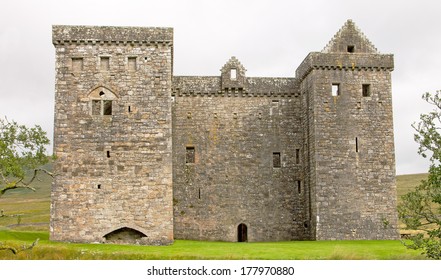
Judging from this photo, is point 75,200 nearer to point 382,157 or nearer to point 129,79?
point 129,79

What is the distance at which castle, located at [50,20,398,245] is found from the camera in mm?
30109

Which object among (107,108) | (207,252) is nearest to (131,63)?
(107,108)

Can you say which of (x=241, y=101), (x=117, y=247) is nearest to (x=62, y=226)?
(x=117, y=247)

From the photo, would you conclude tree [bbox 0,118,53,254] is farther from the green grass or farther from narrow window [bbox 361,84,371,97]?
narrow window [bbox 361,84,371,97]

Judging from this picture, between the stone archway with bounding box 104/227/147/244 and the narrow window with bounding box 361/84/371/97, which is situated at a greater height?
the narrow window with bounding box 361/84/371/97

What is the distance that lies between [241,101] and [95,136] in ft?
34.3

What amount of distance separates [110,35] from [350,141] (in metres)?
14.8

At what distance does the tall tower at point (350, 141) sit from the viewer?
32.8 meters

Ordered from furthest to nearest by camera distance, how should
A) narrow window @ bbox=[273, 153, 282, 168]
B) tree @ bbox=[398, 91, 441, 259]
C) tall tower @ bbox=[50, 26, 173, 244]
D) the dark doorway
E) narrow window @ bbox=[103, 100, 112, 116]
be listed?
narrow window @ bbox=[273, 153, 282, 168]
the dark doorway
narrow window @ bbox=[103, 100, 112, 116]
tall tower @ bbox=[50, 26, 173, 244]
tree @ bbox=[398, 91, 441, 259]

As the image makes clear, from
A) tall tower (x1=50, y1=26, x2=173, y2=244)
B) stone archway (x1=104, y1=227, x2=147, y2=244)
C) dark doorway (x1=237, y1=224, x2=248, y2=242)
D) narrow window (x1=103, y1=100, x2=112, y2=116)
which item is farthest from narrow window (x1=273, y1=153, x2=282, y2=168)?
narrow window (x1=103, y1=100, x2=112, y2=116)

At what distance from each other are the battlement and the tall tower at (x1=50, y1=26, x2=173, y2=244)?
0.05 m

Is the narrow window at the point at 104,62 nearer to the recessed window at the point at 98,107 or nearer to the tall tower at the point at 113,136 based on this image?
the tall tower at the point at 113,136

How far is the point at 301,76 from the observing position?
3650 cm

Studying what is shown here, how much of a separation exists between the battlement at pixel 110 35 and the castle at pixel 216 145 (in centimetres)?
5
